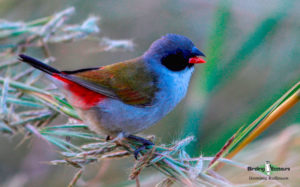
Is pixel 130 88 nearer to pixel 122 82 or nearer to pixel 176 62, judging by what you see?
pixel 122 82

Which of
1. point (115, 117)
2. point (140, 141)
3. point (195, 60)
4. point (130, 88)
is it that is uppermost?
point (195, 60)

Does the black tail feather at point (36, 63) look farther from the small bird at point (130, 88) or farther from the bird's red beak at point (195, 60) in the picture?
the bird's red beak at point (195, 60)

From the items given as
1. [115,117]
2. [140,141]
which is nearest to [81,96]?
[115,117]

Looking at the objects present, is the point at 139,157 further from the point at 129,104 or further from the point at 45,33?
the point at 45,33

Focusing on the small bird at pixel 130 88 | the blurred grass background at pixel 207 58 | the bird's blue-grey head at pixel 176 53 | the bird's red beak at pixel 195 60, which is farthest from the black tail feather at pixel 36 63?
the bird's red beak at pixel 195 60

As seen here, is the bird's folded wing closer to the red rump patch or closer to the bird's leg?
the red rump patch

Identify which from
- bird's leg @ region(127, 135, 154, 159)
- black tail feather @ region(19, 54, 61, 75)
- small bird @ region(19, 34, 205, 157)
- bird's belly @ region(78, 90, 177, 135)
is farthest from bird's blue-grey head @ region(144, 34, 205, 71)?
black tail feather @ region(19, 54, 61, 75)

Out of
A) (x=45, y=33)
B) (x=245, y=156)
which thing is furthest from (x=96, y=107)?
(x=245, y=156)
